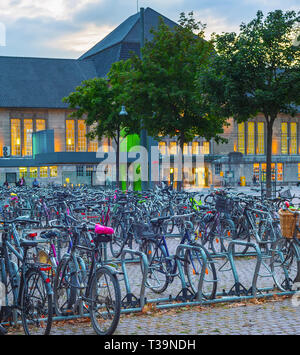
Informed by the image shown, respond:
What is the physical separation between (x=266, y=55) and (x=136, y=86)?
26.1 ft

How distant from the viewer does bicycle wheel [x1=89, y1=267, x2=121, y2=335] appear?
5.93 meters

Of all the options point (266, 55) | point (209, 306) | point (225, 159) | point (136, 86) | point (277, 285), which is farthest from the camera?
point (225, 159)

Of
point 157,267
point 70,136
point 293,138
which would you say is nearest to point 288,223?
point 157,267

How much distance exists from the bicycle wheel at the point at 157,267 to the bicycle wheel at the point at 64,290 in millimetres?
1496

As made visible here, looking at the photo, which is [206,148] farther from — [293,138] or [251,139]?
[293,138]

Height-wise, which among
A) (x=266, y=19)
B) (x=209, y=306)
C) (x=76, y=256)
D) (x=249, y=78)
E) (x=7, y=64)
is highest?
(x=7, y=64)

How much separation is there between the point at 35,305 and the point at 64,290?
42.8 inches

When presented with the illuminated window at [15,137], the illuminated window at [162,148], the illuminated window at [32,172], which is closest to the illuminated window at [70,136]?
the illuminated window at [15,137]

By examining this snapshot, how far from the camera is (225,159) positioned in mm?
75375

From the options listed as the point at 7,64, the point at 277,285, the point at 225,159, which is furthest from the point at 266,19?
the point at 7,64

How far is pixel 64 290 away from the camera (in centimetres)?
707

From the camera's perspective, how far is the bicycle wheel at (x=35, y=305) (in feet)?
19.2
